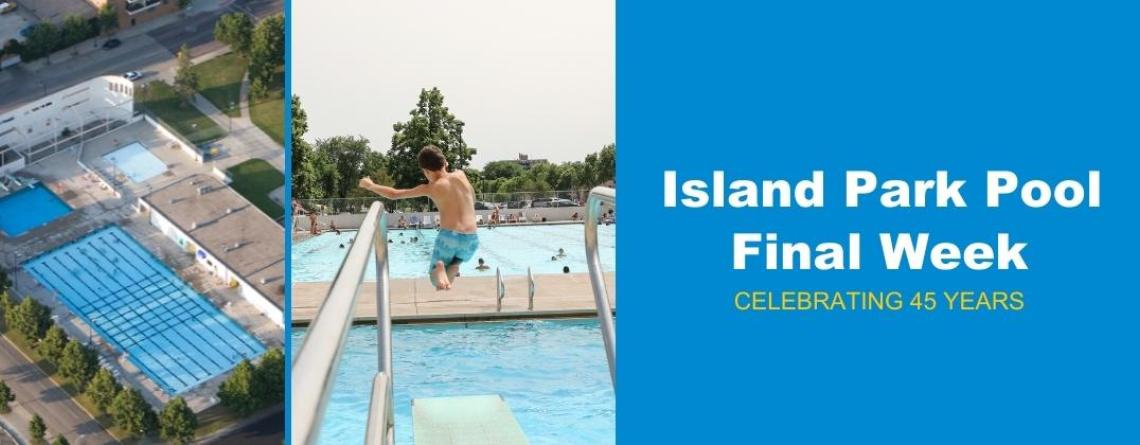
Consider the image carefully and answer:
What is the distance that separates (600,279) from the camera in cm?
175

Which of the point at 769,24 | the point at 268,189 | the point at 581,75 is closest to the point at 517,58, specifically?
the point at 581,75

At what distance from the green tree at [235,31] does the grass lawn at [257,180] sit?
1233 millimetres

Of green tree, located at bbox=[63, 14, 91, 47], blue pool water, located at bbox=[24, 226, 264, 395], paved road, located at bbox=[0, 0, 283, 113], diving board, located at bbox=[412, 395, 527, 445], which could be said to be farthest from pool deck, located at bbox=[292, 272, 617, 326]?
blue pool water, located at bbox=[24, 226, 264, 395]

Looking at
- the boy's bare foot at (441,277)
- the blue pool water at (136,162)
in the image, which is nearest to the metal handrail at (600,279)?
the boy's bare foot at (441,277)

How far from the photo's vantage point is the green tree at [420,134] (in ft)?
55.0

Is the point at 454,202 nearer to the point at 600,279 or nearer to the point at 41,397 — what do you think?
the point at 600,279

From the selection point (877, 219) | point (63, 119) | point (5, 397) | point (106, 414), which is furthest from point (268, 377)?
point (877, 219)

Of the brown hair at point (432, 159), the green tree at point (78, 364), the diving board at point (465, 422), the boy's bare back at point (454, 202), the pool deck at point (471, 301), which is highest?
the brown hair at point (432, 159)

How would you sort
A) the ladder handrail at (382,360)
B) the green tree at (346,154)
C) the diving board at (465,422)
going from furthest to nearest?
the green tree at (346,154) → the diving board at (465,422) → the ladder handrail at (382,360)

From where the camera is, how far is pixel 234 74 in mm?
11719

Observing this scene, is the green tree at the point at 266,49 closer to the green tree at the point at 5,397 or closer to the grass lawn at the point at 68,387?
the grass lawn at the point at 68,387

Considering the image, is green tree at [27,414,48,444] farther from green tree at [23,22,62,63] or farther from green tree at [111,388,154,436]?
green tree at [23,22,62,63]

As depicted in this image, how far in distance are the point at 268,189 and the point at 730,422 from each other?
11081 mm

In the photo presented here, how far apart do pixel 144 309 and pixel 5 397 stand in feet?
6.05
